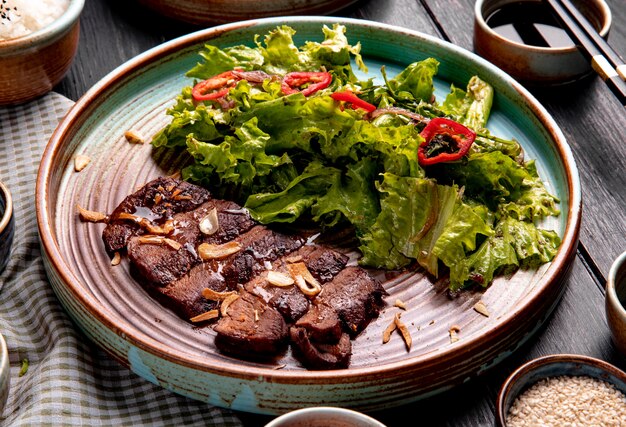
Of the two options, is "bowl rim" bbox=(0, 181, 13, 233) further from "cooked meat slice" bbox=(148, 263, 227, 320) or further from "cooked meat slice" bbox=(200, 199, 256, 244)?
"cooked meat slice" bbox=(200, 199, 256, 244)

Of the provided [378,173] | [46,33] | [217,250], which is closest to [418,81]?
[378,173]

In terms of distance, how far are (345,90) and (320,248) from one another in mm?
848

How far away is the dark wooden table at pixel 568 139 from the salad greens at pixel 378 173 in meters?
0.33

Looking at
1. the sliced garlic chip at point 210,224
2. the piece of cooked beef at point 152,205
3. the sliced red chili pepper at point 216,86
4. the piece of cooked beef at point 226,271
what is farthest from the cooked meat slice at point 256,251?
the sliced red chili pepper at point 216,86

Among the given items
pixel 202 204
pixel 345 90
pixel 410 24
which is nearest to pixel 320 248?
pixel 202 204

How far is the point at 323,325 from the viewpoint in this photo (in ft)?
10.2

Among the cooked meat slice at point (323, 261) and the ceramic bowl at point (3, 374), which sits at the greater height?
the cooked meat slice at point (323, 261)

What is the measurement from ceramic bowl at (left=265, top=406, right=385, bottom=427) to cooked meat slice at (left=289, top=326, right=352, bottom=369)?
339mm

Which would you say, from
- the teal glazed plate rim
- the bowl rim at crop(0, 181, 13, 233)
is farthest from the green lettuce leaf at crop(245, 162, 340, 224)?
the bowl rim at crop(0, 181, 13, 233)

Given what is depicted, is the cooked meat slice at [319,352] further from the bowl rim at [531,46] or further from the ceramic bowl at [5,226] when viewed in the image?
the bowl rim at [531,46]

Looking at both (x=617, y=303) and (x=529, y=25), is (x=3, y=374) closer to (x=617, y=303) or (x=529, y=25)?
(x=617, y=303)

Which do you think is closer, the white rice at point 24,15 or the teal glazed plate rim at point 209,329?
the teal glazed plate rim at point 209,329

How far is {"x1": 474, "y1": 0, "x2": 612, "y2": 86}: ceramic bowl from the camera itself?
14.9 feet

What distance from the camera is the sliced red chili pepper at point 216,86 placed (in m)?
4.05
